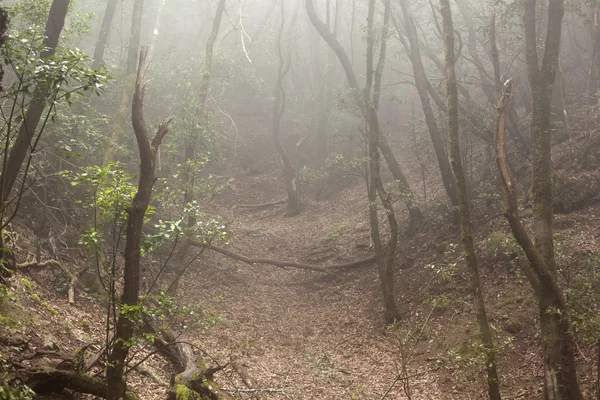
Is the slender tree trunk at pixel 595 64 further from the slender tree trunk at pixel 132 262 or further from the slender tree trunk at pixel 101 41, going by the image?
the slender tree trunk at pixel 101 41

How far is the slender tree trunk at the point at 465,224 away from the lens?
21.8 ft

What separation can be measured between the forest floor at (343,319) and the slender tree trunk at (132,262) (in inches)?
58.8

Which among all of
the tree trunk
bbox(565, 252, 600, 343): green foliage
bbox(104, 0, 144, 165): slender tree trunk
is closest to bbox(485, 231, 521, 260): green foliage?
bbox(565, 252, 600, 343): green foliage

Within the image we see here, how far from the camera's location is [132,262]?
198 inches

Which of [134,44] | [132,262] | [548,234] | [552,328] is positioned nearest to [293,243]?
[134,44]

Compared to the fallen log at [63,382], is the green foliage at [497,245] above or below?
above

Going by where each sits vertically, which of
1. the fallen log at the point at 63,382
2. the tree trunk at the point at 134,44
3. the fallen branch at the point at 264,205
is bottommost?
the fallen log at the point at 63,382

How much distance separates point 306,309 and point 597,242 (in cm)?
729

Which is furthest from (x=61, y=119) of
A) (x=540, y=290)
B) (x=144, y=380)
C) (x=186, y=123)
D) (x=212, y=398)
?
(x=540, y=290)

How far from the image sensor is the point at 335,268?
15.2 m

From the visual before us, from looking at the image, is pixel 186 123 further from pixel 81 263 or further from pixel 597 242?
pixel 597 242

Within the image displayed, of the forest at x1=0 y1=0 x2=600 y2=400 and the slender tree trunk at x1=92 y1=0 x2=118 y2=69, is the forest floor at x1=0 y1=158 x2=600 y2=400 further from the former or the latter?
the slender tree trunk at x1=92 y1=0 x2=118 y2=69

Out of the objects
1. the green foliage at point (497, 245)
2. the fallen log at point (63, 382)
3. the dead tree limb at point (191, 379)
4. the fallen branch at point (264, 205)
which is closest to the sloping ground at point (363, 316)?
the green foliage at point (497, 245)

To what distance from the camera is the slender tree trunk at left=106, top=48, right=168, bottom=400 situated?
4848 mm
